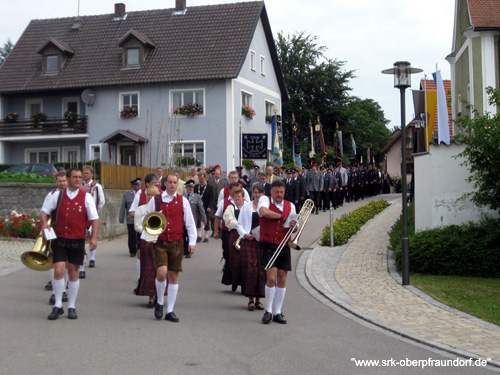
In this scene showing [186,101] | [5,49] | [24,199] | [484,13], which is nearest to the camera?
[24,199]

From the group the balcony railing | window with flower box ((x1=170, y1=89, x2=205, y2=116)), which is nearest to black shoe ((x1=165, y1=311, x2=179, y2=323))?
window with flower box ((x1=170, y1=89, x2=205, y2=116))

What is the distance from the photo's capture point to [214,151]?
34.4 metres

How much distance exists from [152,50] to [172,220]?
29.5 m

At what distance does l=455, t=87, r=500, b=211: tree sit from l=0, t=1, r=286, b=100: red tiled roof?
21.9m

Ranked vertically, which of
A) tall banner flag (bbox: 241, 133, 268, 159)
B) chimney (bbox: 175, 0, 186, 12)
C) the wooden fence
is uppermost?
chimney (bbox: 175, 0, 186, 12)

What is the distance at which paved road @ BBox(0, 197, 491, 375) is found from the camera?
617cm

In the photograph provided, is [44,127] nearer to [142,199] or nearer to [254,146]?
[254,146]

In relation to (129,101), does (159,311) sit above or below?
below

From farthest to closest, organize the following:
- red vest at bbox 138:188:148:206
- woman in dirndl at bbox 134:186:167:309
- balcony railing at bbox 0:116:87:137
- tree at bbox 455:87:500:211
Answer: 1. balcony railing at bbox 0:116:87:137
2. tree at bbox 455:87:500:211
3. red vest at bbox 138:188:148:206
4. woman in dirndl at bbox 134:186:167:309

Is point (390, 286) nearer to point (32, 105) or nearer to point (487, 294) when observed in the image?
point (487, 294)

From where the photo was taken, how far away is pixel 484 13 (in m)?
25.6

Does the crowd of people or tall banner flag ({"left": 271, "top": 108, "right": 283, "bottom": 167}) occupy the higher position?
tall banner flag ({"left": 271, "top": 108, "right": 283, "bottom": 167})

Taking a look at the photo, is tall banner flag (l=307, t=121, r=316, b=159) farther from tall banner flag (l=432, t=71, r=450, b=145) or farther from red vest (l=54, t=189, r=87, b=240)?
red vest (l=54, t=189, r=87, b=240)

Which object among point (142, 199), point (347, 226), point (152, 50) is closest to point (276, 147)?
point (152, 50)
